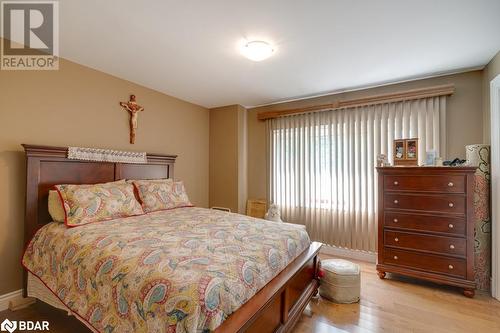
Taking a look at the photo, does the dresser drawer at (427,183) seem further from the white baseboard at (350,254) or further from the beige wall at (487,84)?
the white baseboard at (350,254)

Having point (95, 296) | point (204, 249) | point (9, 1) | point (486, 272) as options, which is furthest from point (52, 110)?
point (486, 272)

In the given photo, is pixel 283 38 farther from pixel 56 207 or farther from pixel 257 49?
pixel 56 207

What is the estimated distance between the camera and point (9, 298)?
2.08 meters

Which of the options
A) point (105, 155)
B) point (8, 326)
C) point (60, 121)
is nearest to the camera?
point (8, 326)

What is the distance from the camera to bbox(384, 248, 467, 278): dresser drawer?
2311 millimetres

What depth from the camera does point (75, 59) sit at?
2.48 metres

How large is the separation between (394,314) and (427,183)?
1357 mm

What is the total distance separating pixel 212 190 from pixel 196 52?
8.31ft

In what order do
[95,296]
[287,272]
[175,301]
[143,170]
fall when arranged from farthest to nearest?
[143,170] → [287,272] → [95,296] → [175,301]

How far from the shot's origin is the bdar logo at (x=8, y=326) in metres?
1.77

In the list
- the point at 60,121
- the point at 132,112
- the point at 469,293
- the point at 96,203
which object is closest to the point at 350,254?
the point at 469,293

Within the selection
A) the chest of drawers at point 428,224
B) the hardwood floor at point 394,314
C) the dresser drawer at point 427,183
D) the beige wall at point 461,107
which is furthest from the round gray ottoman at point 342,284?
the beige wall at point 461,107

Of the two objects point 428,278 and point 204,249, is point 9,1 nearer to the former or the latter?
point 204,249

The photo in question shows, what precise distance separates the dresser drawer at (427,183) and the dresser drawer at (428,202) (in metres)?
0.07
